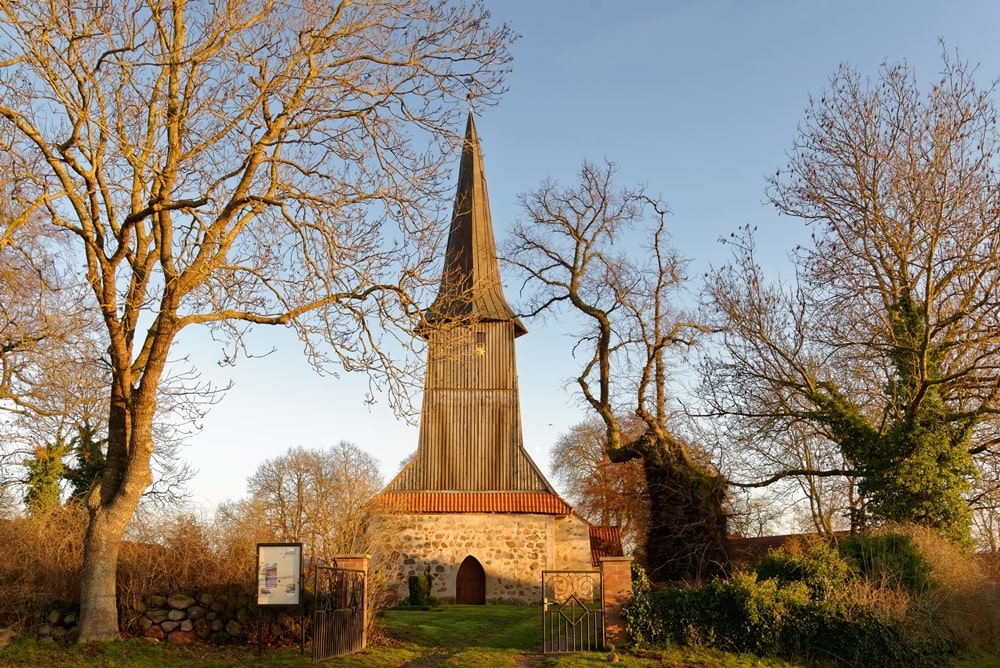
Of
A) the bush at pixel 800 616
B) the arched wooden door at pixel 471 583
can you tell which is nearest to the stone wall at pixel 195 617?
the bush at pixel 800 616

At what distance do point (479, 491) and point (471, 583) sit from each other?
2.92 m

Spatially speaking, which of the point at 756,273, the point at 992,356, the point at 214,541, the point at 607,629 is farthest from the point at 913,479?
the point at 214,541

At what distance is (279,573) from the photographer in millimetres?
12430

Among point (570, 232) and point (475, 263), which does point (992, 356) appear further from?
point (475, 263)

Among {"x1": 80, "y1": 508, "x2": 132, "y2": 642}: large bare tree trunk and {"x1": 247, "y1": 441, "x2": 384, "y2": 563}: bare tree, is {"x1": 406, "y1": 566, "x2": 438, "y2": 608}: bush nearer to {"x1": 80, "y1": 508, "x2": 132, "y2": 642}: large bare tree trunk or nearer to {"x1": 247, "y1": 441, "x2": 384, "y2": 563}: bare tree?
{"x1": 247, "y1": 441, "x2": 384, "y2": 563}: bare tree

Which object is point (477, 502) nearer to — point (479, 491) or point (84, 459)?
point (479, 491)

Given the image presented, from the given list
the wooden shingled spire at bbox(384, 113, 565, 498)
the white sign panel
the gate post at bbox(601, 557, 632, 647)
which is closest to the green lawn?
the gate post at bbox(601, 557, 632, 647)

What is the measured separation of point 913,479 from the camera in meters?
16.8

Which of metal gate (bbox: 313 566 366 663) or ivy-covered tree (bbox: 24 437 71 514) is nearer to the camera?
metal gate (bbox: 313 566 366 663)

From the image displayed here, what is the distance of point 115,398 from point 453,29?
755cm

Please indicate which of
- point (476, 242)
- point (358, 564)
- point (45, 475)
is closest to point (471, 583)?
point (476, 242)

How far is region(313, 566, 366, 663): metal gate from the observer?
38.5 ft

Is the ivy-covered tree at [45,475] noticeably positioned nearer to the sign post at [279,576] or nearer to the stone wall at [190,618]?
the stone wall at [190,618]

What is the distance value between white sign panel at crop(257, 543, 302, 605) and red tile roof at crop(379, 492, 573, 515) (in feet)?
47.1
